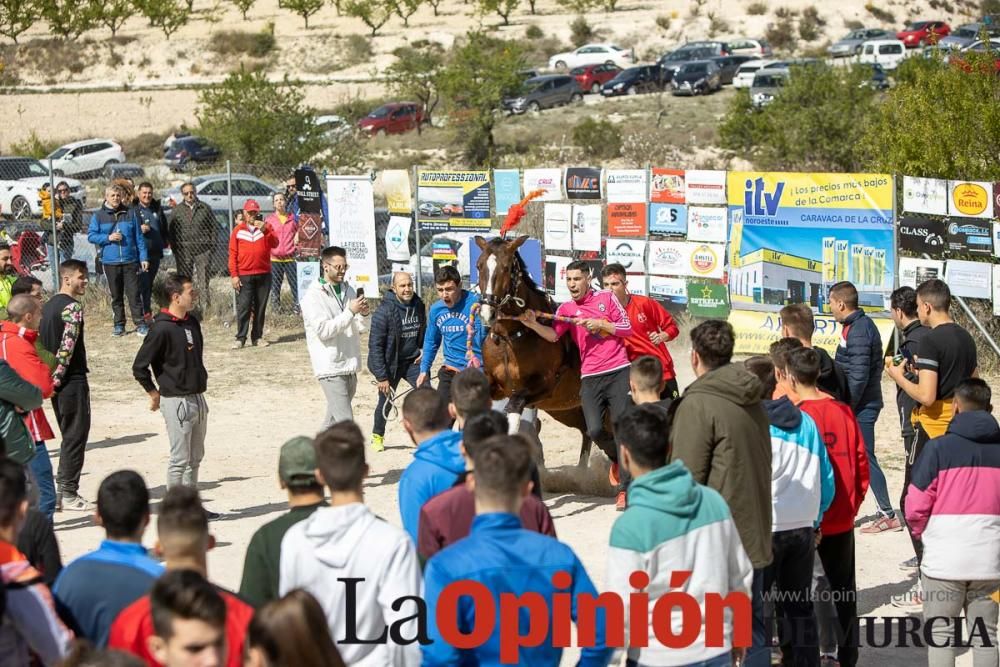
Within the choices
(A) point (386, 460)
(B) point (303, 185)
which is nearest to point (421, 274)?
(B) point (303, 185)

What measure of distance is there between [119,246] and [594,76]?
40606mm

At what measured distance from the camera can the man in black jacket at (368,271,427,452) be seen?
11711mm

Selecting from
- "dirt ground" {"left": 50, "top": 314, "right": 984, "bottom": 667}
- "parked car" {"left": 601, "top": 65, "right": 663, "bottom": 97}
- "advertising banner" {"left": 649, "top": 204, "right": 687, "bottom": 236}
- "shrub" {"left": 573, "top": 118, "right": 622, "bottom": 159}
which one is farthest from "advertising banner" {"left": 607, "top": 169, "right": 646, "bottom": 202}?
"parked car" {"left": 601, "top": 65, "right": 663, "bottom": 97}

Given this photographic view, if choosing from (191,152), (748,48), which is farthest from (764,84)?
(191,152)

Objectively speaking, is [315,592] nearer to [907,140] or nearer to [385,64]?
[907,140]

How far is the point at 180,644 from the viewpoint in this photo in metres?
3.89

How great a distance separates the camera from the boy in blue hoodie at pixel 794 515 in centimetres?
650

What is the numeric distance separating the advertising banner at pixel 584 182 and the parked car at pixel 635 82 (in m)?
37.8

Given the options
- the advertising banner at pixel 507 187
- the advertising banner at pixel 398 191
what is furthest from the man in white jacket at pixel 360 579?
the advertising banner at pixel 398 191

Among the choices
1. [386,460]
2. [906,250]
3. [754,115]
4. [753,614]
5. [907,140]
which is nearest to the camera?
[753,614]

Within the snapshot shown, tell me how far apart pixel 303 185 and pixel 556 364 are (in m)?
9.43

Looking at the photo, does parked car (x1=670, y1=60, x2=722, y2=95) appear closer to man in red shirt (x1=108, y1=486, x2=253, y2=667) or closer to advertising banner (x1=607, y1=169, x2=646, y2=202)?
advertising banner (x1=607, y1=169, x2=646, y2=202)

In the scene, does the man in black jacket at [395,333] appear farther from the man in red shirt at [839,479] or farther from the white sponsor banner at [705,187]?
the white sponsor banner at [705,187]

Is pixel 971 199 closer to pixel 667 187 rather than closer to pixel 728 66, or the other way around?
pixel 667 187
